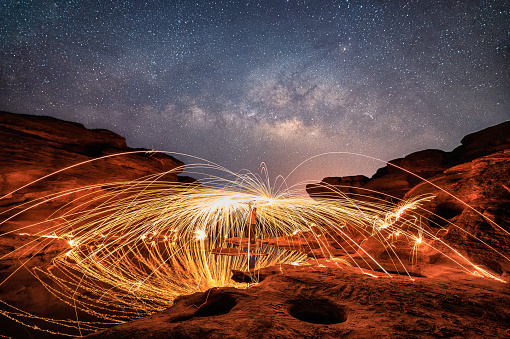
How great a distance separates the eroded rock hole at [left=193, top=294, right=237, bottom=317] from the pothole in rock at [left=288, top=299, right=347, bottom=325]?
1019 millimetres

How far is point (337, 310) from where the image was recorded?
336 cm

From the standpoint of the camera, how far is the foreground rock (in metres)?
2.44

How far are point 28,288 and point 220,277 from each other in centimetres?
498

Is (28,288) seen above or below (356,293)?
below

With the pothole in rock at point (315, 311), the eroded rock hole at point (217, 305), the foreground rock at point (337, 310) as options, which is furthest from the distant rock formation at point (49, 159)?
the pothole in rock at point (315, 311)

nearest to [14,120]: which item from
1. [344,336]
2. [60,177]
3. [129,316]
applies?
[60,177]

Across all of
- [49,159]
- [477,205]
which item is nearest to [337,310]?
[477,205]

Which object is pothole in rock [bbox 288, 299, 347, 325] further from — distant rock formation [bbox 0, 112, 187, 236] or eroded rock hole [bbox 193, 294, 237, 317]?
distant rock formation [bbox 0, 112, 187, 236]

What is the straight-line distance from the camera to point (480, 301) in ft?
10.4

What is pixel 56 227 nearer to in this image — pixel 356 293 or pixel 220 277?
pixel 220 277

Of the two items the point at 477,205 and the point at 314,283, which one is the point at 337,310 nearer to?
the point at 314,283

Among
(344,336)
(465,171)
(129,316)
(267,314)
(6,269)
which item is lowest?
(6,269)

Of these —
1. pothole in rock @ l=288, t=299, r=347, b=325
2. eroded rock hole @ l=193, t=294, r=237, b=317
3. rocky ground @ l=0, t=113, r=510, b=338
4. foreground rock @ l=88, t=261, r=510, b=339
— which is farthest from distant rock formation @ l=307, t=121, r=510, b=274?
eroded rock hole @ l=193, t=294, r=237, b=317

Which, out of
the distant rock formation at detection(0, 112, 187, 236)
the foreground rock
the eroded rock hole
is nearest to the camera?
the foreground rock
